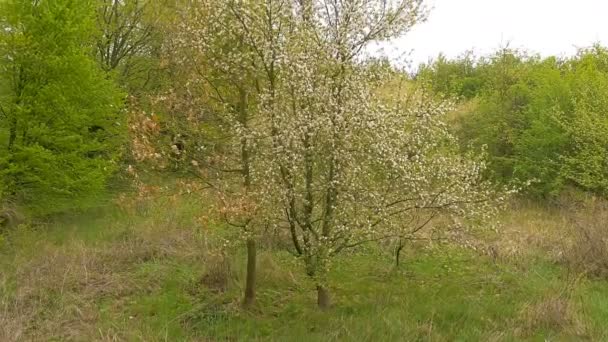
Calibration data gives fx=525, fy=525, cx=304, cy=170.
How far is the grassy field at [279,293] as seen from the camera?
7.75 m

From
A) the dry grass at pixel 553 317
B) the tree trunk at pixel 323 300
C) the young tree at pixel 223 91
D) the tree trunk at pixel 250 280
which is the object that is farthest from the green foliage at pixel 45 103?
the dry grass at pixel 553 317

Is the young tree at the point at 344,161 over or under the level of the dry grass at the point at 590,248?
over

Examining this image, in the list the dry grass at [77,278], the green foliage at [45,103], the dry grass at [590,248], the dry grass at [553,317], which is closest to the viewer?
the dry grass at [553,317]

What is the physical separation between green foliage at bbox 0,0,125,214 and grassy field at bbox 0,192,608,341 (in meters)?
1.43

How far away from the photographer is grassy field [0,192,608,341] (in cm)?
775

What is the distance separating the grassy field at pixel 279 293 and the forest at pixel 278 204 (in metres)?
0.04

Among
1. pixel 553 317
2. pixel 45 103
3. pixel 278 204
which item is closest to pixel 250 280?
pixel 278 204

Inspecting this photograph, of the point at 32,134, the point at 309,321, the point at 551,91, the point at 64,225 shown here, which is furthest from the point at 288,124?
the point at 551,91

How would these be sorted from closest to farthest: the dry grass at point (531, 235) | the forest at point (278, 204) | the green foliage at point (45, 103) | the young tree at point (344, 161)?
the young tree at point (344, 161) < the forest at point (278, 204) < the dry grass at point (531, 235) < the green foliage at point (45, 103)

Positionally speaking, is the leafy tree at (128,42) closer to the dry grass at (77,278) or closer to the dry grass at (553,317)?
the dry grass at (77,278)

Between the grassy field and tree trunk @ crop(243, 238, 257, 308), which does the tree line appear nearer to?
the grassy field

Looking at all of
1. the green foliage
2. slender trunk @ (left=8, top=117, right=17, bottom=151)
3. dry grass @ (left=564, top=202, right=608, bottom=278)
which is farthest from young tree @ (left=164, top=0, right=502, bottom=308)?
slender trunk @ (left=8, top=117, right=17, bottom=151)

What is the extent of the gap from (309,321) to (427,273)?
303cm

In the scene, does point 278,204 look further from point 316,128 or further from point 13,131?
point 13,131
